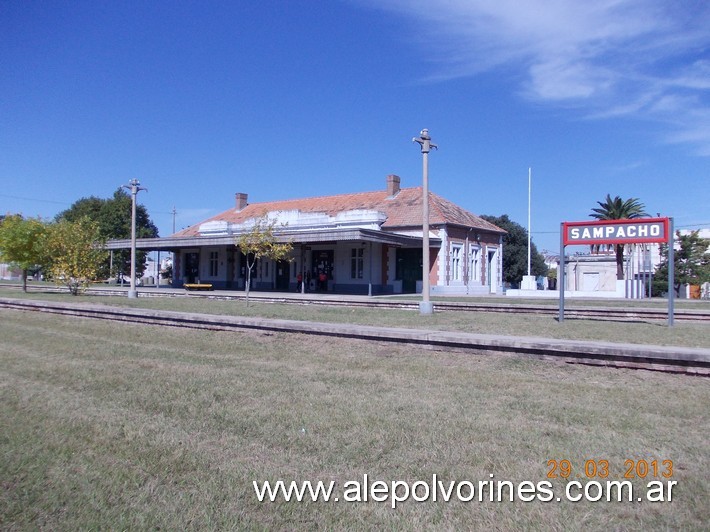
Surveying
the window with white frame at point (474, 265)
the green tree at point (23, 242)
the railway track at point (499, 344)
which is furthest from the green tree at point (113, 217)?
the railway track at point (499, 344)

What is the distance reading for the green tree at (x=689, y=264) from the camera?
4325 centimetres

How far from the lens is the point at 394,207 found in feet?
125

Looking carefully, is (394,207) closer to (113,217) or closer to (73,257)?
(73,257)

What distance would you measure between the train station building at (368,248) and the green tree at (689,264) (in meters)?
13.2

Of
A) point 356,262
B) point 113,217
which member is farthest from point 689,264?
point 113,217

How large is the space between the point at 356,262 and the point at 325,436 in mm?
30540

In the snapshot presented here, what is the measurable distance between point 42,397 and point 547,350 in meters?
6.32

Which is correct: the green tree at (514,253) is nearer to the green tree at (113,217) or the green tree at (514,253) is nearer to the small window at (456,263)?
the small window at (456,263)

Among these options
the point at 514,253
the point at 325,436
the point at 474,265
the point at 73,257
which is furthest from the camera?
the point at 514,253

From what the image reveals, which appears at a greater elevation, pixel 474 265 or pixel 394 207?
pixel 394 207

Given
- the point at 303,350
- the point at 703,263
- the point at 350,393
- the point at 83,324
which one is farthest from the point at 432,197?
the point at 350,393

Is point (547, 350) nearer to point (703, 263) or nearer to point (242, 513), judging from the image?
point (242, 513)

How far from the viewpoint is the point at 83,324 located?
47.7ft

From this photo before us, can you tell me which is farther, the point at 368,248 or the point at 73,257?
the point at 368,248
